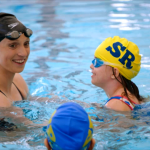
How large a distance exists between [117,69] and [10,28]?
1561mm

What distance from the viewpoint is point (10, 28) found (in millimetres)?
3840

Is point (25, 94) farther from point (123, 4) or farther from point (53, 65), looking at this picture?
point (123, 4)

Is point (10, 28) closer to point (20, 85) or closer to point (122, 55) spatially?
point (20, 85)

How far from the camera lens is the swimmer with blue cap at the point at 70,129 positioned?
2.53m

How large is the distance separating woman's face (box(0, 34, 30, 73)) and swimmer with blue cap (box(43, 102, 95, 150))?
4.85ft

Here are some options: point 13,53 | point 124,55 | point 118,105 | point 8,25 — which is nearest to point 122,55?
point 124,55

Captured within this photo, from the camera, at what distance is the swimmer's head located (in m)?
3.75

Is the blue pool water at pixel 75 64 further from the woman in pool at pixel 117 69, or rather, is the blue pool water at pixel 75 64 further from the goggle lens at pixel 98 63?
the goggle lens at pixel 98 63

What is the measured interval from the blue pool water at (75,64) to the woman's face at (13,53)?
1.87ft

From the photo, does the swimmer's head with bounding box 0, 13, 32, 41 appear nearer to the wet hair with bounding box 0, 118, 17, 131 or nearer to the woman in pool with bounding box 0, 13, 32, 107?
the woman in pool with bounding box 0, 13, 32, 107

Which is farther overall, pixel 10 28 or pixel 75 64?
pixel 75 64

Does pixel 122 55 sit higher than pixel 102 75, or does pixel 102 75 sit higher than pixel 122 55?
pixel 122 55

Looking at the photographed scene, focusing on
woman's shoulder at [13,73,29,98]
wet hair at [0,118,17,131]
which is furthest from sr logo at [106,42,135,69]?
wet hair at [0,118,17,131]

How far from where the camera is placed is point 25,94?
190 inches
